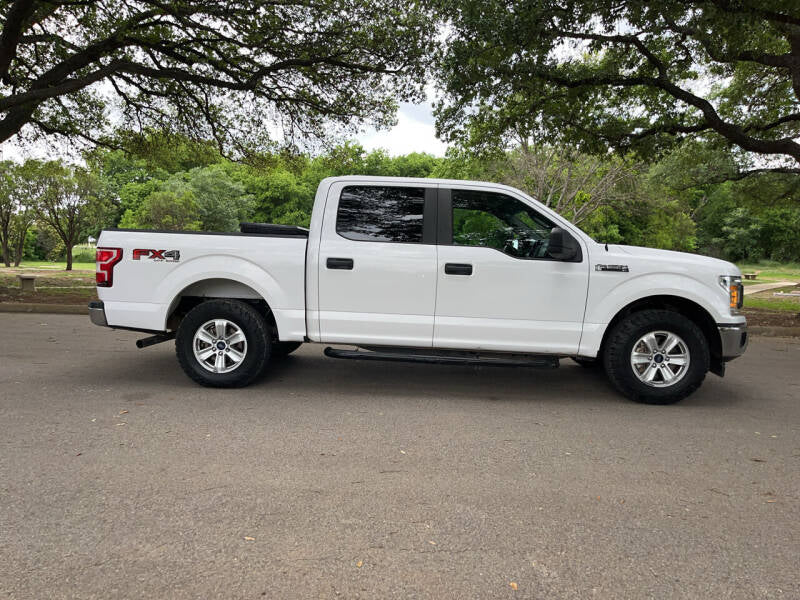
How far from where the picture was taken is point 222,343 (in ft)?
17.1

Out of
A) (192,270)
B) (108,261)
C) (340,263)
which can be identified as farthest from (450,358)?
(108,261)

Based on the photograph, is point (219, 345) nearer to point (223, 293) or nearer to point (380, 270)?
point (223, 293)

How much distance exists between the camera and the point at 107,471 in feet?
10.7

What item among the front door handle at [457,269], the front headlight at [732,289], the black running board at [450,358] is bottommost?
the black running board at [450,358]

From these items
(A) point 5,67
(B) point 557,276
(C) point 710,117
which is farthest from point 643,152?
(A) point 5,67

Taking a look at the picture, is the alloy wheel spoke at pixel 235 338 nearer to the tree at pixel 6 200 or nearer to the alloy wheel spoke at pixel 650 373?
the alloy wheel spoke at pixel 650 373

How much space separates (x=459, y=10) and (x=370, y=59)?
3.57m

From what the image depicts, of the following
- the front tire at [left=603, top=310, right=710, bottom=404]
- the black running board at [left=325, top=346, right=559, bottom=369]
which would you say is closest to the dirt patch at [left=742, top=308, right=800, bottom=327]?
the front tire at [left=603, top=310, right=710, bottom=404]

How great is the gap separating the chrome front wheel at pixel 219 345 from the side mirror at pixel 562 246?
10.1 feet

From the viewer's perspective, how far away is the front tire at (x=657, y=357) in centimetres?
491

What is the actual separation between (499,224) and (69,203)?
43723 mm

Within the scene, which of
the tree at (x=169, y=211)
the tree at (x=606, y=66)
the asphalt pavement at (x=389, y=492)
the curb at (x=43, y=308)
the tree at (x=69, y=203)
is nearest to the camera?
the asphalt pavement at (x=389, y=492)

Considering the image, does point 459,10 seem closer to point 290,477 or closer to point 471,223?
point 471,223

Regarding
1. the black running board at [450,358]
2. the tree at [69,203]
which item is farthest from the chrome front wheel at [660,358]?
the tree at [69,203]
